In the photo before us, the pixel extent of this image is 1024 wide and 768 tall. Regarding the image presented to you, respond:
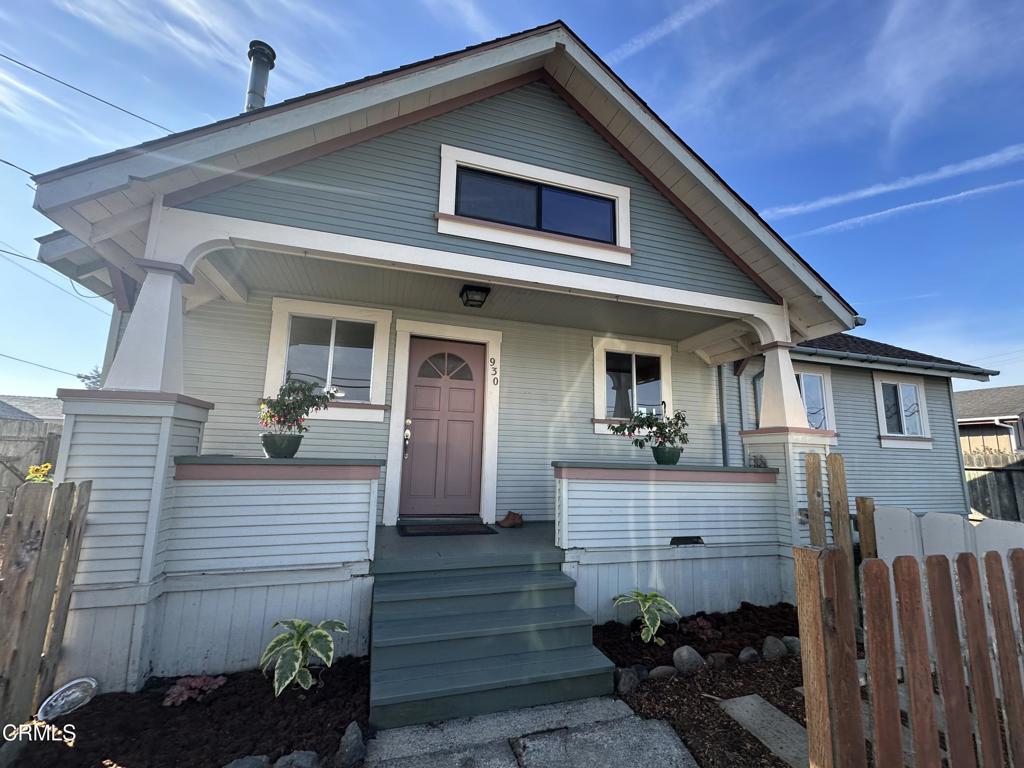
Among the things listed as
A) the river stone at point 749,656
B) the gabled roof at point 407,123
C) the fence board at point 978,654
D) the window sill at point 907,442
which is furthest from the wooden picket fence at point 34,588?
the window sill at point 907,442

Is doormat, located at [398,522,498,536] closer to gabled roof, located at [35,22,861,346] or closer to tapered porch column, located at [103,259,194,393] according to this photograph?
tapered porch column, located at [103,259,194,393]

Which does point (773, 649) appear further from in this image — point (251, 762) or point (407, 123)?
point (407, 123)

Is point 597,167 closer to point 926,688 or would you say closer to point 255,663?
point 926,688

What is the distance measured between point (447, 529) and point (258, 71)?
234 inches

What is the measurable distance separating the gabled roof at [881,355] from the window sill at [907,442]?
1.24 metres

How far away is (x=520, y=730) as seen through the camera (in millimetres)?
2352

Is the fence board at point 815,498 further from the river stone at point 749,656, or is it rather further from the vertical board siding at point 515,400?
the vertical board siding at point 515,400

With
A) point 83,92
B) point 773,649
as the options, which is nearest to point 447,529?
point 773,649

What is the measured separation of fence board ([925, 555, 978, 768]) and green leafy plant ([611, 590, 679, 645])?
197cm

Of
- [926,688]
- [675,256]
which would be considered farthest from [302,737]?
[675,256]

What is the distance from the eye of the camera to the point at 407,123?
13.2ft

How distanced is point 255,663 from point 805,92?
434 inches

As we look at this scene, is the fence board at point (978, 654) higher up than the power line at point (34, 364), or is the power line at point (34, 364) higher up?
the power line at point (34, 364)

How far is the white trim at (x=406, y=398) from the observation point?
473cm
